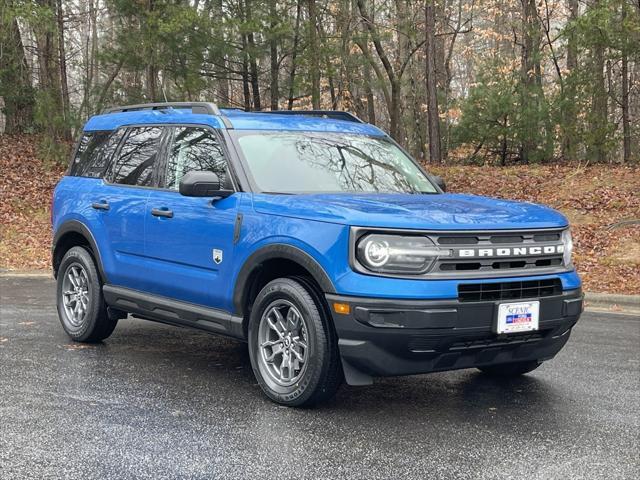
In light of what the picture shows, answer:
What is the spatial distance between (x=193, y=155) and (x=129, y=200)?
2.38 ft

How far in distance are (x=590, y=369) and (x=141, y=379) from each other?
11.8 feet

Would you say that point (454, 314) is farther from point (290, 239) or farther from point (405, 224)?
point (290, 239)

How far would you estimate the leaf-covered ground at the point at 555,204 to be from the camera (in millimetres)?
12438

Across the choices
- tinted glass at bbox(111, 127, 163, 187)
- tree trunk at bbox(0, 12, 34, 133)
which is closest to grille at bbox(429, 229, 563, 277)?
tinted glass at bbox(111, 127, 163, 187)

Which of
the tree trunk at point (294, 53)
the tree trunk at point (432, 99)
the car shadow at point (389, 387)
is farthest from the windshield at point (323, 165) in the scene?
the tree trunk at point (432, 99)

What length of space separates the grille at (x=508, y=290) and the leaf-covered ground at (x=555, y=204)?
6.59 metres

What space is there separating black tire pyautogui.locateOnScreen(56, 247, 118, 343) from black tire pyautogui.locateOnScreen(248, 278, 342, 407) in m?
2.13

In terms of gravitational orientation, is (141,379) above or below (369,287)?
below

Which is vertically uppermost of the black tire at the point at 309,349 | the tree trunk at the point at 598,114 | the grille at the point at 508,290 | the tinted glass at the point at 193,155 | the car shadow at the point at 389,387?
the tree trunk at the point at 598,114

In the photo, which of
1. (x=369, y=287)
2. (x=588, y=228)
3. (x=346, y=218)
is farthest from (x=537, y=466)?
(x=588, y=228)

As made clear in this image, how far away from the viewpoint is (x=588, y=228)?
14219 millimetres

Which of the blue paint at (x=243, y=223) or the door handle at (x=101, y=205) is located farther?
the door handle at (x=101, y=205)

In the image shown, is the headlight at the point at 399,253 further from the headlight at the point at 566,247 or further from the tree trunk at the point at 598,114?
the tree trunk at the point at 598,114

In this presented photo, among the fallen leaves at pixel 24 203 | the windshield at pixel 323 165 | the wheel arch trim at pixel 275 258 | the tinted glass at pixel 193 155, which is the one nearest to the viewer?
the wheel arch trim at pixel 275 258
